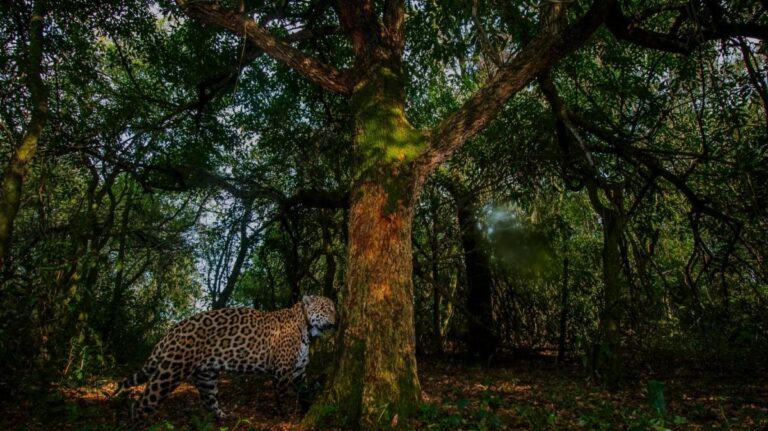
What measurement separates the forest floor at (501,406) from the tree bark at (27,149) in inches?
82.8

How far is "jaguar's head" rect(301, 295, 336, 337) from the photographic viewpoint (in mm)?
7227

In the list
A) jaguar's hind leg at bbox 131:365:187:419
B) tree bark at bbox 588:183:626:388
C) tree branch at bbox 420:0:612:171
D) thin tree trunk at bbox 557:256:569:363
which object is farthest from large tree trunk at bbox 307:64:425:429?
thin tree trunk at bbox 557:256:569:363

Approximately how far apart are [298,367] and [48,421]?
111 inches

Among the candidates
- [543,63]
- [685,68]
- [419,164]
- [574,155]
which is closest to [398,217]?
[419,164]

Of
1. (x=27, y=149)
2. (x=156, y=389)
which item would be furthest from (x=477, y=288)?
(x=27, y=149)

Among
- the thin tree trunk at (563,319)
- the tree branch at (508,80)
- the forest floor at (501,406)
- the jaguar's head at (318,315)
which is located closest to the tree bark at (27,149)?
the forest floor at (501,406)

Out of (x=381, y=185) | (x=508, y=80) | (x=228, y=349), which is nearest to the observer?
(x=508, y=80)

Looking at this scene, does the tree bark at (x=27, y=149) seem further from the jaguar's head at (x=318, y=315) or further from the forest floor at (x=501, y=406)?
the jaguar's head at (x=318, y=315)

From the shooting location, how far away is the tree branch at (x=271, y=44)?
5832 millimetres

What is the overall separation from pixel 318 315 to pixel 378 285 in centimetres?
262

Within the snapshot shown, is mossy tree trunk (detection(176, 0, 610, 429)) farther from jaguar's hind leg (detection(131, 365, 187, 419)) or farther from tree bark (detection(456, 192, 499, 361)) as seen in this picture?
tree bark (detection(456, 192, 499, 361))

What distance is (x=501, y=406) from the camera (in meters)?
Result: 5.64

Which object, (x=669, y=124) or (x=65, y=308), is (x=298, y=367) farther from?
(x=669, y=124)

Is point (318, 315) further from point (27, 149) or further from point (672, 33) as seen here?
point (672, 33)
